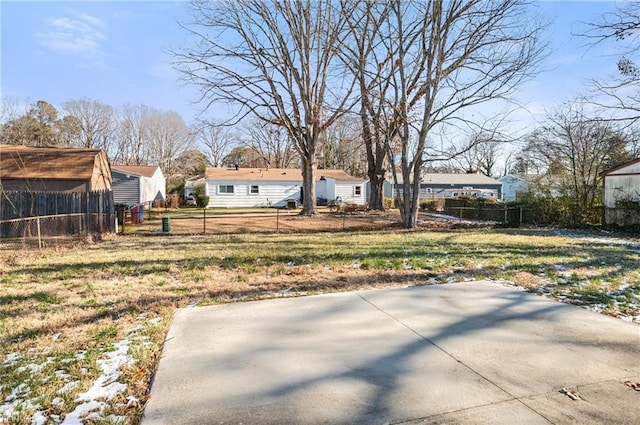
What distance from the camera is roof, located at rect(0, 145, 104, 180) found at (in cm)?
1448

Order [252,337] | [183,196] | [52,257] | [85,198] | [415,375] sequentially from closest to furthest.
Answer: [415,375]
[252,337]
[52,257]
[85,198]
[183,196]

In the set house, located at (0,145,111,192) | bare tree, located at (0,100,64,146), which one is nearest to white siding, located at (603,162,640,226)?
house, located at (0,145,111,192)

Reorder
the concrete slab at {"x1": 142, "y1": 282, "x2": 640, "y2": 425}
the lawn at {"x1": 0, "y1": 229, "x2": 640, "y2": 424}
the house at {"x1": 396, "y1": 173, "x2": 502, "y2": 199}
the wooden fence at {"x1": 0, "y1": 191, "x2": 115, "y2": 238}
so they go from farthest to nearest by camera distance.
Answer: the house at {"x1": 396, "y1": 173, "x2": 502, "y2": 199}
the wooden fence at {"x1": 0, "y1": 191, "x2": 115, "y2": 238}
the lawn at {"x1": 0, "y1": 229, "x2": 640, "y2": 424}
the concrete slab at {"x1": 142, "y1": 282, "x2": 640, "y2": 425}

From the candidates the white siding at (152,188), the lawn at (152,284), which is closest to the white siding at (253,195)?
the white siding at (152,188)

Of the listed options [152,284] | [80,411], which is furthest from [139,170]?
[80,411]

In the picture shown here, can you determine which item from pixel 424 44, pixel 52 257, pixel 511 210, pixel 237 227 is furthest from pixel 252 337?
pixel 511 210

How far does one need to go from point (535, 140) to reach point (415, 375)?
2204cm

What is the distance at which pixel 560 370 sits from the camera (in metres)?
2.91

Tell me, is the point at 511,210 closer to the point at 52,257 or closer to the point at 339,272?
the point at 339,272

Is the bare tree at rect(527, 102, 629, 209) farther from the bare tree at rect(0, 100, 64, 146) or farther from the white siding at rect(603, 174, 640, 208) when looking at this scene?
the bare tree at rect(0, 100, 64, 146)

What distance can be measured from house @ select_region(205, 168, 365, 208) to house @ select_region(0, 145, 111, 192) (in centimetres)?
1553

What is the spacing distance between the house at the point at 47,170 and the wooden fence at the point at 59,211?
4.13 ft

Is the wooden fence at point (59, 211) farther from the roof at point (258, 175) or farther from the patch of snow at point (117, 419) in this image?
the roof at point (258, 175)

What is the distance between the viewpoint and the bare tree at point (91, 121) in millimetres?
42719
